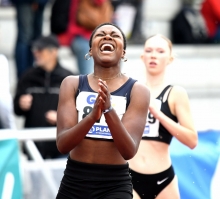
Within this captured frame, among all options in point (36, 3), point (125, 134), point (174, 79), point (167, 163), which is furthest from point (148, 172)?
point (174, 79)

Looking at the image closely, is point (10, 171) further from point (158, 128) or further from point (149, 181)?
point (158, 128)

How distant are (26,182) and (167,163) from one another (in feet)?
4.93

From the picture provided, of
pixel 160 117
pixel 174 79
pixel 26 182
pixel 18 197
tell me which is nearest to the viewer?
pixel 160 117

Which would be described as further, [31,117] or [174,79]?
[174,79]

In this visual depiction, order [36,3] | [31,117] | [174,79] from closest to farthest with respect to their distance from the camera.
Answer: [31,117]
[36,3]
[174,79]

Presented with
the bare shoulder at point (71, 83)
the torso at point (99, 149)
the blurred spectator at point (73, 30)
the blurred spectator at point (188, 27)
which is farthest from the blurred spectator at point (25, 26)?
the torso at point (99, 149)

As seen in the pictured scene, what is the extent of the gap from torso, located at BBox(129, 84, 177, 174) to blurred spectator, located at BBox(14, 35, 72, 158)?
6.29ft

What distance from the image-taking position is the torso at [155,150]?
536cm

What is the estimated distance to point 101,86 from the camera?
3664 millimetres

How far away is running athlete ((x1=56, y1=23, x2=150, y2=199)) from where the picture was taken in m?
4.02

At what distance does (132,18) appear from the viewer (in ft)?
35.1

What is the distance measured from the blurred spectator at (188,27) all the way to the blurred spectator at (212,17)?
11cm

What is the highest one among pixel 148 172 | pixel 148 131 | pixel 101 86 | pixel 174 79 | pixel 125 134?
pixel 101 86

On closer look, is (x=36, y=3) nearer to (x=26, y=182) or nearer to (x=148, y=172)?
(x=26, y=182)
